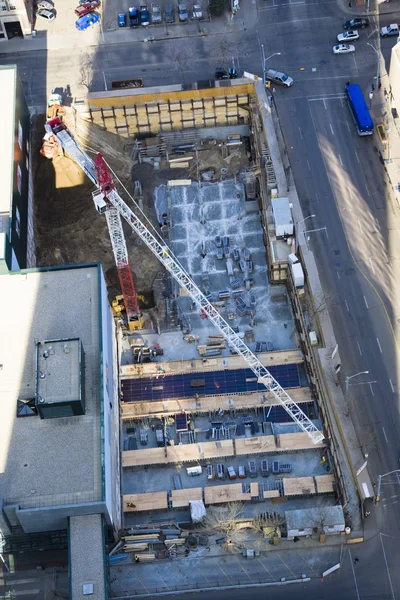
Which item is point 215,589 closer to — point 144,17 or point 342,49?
point 342,49

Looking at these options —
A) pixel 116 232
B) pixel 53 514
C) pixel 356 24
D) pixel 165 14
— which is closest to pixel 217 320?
pixel 116 232

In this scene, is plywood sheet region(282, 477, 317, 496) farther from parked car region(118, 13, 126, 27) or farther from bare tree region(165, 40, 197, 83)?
parked car region(118, 13, 126, 27)

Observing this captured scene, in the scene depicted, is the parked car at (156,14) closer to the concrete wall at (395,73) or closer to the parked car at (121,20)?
the parked car at (121,20)

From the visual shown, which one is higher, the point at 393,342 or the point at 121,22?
the point at 121,22

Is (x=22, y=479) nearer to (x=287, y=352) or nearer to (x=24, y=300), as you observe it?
(x=24, y=300)

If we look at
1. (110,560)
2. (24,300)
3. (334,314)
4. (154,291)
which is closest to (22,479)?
(110,560)

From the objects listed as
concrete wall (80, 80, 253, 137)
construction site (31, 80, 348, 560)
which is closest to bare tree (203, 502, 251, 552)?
construction site (31, 80, 348, 560)

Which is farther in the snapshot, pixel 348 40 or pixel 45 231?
pixel 348 40
